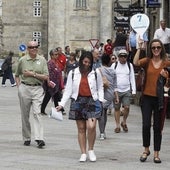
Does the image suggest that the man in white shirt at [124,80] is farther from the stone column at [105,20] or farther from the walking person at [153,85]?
the stone column at [105,20]

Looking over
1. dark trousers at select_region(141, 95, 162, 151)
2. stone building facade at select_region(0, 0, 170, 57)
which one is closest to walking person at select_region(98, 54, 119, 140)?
dark trousers at select_region(141, 95, 162, 151)

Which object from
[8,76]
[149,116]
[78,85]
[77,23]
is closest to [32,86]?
[78,85]

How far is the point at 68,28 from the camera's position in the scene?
83125 millimetres

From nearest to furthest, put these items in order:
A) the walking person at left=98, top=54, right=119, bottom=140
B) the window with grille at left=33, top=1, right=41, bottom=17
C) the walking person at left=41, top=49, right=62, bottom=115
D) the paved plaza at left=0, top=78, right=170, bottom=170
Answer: the paved plaza at left=0, top=78, right=170, bottom=170 → the walking person at left=98, top=54, right=119, bottom=140 → the walking person at left=41, top=49, right=62, bottom=115 → the window with grille at left=33, top=1, right=41, bottom=17

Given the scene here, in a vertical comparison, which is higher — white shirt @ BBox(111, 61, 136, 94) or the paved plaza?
white shirt @ BBox(111, 61, 136, 94)

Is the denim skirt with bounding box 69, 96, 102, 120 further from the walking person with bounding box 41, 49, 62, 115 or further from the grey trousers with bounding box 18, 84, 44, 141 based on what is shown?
the walking person with bounding box 41, 49, 62, 115

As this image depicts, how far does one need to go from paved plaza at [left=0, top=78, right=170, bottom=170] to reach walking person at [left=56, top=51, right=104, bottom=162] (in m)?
0.42

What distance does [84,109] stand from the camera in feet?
41.9

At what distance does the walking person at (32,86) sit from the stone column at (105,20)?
213 feet

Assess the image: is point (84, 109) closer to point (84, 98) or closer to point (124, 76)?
point (84, 98)

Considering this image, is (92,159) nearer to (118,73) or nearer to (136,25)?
(136,25)

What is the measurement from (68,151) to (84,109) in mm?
1701

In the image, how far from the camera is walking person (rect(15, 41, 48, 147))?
582 inches

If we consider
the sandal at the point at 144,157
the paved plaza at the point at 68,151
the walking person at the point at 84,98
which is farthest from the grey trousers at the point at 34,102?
the sandal at the point at 144,157
